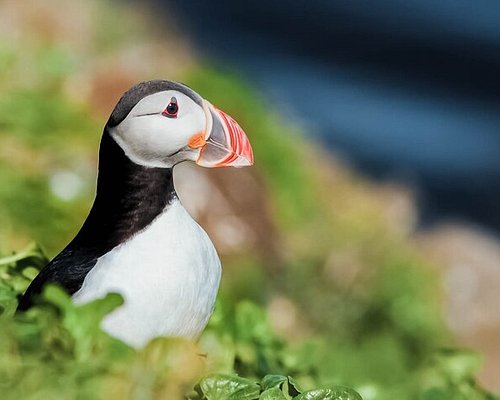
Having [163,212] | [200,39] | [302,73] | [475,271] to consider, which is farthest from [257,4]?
[163,212]

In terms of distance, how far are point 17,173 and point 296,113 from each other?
138 inches

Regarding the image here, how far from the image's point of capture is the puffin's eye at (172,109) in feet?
6.29

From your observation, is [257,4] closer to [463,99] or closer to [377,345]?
[463,99]

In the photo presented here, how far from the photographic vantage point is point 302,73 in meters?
8.37

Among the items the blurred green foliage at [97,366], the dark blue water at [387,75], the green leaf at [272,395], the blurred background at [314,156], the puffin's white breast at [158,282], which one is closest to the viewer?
the blurred green foliage at [97,366]

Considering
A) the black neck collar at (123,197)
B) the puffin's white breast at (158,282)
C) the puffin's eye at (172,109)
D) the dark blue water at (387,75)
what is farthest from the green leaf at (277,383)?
the dark blue water at (387,75)

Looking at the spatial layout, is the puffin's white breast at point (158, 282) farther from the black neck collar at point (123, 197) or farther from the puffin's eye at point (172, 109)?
the puffin's eye at point (172, 109)

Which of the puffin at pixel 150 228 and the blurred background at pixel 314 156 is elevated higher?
the puffin at pixel 150 228

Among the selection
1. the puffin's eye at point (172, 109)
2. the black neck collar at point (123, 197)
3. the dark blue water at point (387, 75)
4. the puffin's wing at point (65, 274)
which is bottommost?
the dark blue water at point (387, 75)

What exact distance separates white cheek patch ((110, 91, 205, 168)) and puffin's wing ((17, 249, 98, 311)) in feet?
0.62

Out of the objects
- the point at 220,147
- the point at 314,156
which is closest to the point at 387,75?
the point at 314,156

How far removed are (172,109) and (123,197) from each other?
171mm

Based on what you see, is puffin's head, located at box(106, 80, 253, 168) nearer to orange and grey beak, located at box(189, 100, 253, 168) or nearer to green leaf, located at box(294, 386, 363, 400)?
orange and grey beak, located at box(189, 100, 253, 168)

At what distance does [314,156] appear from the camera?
247 inches
